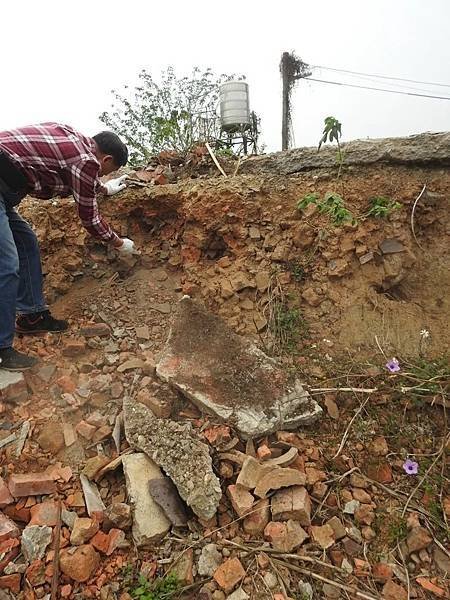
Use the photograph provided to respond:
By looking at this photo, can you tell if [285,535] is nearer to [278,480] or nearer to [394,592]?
[278,480]

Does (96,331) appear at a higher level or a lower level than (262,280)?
lower

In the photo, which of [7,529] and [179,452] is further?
[179,452]

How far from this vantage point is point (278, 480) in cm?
156

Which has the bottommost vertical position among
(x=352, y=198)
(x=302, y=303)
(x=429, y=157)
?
(x=302, y=303)

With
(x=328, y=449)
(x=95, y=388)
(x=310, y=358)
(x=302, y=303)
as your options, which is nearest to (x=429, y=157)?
(x=302, y=303)

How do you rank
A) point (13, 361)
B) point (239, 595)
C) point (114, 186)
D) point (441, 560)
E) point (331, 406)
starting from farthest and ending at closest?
point (114, 186), point (13, 361), point (331, 406), point (441, 560), point (239, 595)

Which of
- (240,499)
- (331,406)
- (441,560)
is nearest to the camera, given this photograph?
(441,560)

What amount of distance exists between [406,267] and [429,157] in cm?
76

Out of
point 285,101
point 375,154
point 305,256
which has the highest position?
point 285,101

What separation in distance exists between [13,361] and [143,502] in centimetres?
110

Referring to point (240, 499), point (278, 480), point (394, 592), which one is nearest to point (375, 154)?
point (278, 480)

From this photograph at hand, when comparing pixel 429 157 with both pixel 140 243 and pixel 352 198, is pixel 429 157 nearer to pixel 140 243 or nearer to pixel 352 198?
pixel 352 198

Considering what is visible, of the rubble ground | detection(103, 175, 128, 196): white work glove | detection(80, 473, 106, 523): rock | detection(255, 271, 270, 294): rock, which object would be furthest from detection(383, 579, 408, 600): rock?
detection(103, 175, 128, 196): white work glove

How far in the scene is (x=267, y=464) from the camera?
5.38 feet
